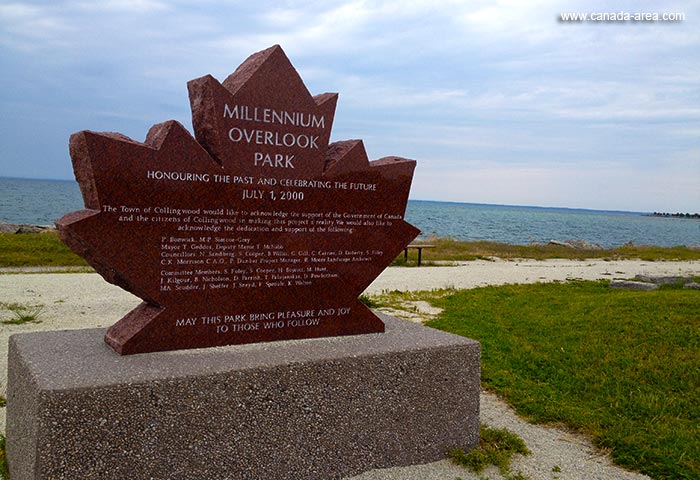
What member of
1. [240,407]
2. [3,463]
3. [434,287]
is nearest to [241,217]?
[240,407]

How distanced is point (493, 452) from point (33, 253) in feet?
54.4

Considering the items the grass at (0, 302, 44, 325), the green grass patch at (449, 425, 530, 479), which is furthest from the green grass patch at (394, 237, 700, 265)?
the green grass patch at (449, 425, 530, 479)

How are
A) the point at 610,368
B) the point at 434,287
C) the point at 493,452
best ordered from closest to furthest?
the point at 493,452, the point at 610,368, the point at 434,287

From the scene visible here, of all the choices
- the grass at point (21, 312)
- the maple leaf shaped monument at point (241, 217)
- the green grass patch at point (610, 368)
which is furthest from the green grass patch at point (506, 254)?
the maple leaf shaped monument at point (241, 217)

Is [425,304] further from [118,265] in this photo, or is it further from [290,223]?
[118,265]

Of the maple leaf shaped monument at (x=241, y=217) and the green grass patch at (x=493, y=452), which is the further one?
the green grass patch at (x=493, y=452)

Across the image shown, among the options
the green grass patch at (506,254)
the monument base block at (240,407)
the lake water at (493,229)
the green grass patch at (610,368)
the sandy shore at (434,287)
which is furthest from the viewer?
the lake water at (493,229)

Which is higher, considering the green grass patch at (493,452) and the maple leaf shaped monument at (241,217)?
the maple leaf shaped monument at (241,217)

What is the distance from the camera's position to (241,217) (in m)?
4.42

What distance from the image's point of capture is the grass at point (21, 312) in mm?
8695

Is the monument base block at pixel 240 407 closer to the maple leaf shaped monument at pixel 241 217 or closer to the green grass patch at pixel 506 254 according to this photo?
the maple leaf shaped monument at pixel 241 217

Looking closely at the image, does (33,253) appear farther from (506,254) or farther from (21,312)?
(506,254)

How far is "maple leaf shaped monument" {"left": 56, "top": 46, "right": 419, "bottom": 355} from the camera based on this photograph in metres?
4.05

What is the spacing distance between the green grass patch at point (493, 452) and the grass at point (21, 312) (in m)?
6.64
